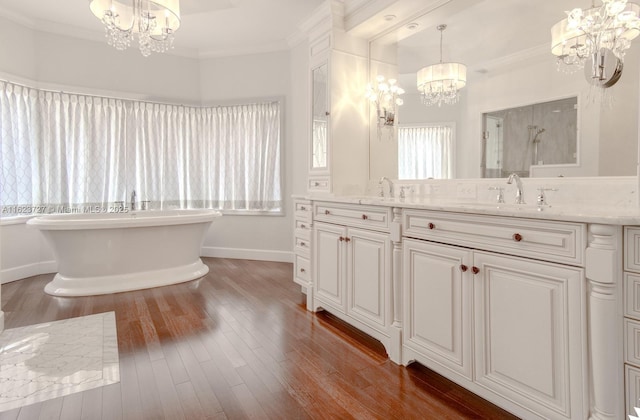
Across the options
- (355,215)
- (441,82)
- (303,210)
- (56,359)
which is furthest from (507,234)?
(56,359)

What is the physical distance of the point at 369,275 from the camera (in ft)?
7.68

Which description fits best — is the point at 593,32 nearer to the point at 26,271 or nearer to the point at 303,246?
the point at 303,246

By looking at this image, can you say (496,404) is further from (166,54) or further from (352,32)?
(166,54)

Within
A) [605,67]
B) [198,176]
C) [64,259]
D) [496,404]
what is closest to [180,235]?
[64,259]

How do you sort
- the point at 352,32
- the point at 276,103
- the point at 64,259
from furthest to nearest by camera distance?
1. the point at 276,103
2. the point at 64,259
3. the point at 352,32

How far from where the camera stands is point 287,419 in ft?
5.24

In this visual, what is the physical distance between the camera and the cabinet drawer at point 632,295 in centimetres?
117

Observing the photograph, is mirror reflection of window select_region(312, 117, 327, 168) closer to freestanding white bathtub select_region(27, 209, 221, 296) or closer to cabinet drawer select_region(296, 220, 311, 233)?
cabinet drawer select_region(296, 220, 311, 233)

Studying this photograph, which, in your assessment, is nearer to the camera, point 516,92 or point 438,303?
point 438,303

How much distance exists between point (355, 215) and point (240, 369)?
121 centimetres

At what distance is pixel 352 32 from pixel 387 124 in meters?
0.89

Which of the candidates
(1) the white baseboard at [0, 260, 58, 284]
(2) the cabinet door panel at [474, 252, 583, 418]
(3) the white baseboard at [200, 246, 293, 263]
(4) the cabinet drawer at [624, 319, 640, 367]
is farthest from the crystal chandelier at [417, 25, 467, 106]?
(1) the white baseboard at [0, 260, 58, 284]

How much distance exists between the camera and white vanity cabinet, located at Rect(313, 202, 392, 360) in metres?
2.22

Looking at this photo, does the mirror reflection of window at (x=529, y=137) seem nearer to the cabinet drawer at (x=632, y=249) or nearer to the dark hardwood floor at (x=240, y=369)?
the cabinet drawer at (x=632, y=249)
